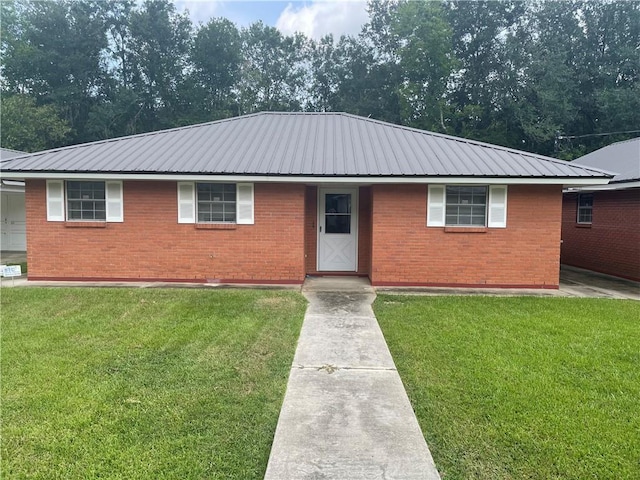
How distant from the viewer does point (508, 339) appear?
19.4 ft

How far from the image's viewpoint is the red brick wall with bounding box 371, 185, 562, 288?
9594 mm

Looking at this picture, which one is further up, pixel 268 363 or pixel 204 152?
pixel 204 152

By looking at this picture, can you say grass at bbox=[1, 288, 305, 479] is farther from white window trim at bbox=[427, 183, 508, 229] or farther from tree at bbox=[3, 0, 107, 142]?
tree at bbox=[3, 0, 107, 142]

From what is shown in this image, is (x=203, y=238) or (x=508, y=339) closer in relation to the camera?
(x=508, y=339)

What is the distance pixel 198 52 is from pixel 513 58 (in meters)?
25.2

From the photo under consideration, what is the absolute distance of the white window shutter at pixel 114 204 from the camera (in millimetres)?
9789

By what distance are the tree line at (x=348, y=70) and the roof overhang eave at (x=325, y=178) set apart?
20.2 meters

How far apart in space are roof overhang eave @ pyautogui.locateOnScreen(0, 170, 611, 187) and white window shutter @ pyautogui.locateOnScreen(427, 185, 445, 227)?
475 millimetres

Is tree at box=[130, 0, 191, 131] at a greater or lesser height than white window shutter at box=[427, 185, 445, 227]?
greater

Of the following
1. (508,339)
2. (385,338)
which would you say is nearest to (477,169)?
(508,339)

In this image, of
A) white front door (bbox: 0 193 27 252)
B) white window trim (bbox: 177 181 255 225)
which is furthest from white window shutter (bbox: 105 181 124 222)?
white front door (bbox: 0 193 27 252)

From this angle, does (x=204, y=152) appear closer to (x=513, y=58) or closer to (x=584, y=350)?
(x=584, y=350)

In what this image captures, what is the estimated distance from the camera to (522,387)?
4.32 meters

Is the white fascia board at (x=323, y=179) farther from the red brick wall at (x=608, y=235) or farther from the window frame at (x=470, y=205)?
the red brick wall at (x=608, y=235)
